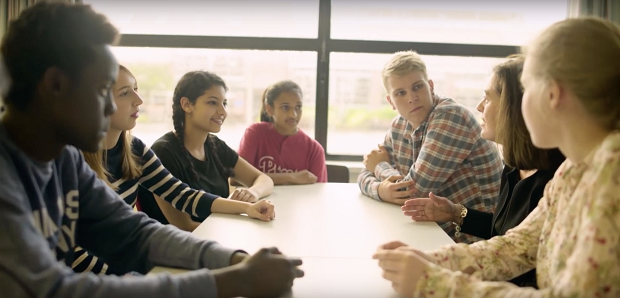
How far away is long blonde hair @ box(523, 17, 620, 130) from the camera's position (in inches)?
36.3

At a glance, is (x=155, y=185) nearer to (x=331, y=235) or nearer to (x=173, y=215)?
(x=173, y=215)

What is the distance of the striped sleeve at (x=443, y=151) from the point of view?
217cm

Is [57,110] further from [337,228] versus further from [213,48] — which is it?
[213,48]

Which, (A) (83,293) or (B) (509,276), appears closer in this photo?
(A) (83,293)

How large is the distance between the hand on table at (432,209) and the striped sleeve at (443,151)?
0.80ft

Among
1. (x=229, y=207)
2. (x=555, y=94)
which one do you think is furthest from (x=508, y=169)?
(x=229, y=207)

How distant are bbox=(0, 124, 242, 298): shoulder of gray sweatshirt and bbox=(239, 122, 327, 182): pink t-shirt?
188 centimetres

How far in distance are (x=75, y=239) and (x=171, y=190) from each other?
0.86m

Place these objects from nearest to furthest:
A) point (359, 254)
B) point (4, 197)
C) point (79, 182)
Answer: point (4, 197) → point (79, 182) → point (359, 254)

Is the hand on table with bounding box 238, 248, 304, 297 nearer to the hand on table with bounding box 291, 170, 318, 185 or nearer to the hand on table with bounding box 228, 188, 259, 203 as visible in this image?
the hand on table with bounding box 228, 188, 259, 203

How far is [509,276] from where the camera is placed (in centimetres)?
125

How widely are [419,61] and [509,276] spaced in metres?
1.43

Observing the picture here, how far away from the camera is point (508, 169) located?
1.78 m

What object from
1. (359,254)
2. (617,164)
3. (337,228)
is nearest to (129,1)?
(337,228)
